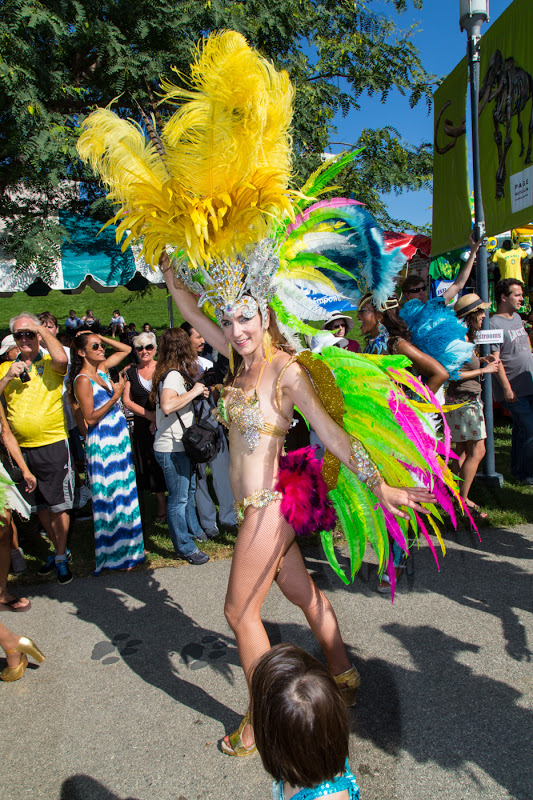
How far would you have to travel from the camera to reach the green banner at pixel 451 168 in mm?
6105

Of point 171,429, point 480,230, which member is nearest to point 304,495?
point 171,429

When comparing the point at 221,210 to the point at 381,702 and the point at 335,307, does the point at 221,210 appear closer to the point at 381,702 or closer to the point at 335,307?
the point at 335,307

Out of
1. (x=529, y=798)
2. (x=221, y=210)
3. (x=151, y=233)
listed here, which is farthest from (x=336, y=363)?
(x=529, y=798)

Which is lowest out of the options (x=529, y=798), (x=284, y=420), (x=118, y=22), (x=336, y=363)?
(x=529, y=798)

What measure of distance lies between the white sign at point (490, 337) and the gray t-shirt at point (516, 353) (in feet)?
0.96

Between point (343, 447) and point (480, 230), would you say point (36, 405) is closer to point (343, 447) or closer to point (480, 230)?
point (343, 447)

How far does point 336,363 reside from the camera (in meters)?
2.55

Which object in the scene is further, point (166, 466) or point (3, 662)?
point (166, 466)

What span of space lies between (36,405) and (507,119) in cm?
483

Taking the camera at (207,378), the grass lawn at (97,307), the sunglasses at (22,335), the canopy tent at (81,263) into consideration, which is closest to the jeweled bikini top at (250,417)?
the sunglasses at (22,335)

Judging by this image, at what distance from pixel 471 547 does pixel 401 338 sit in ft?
5.97

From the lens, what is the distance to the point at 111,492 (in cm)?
442

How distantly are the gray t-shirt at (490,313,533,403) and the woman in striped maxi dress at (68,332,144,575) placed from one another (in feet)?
11.7

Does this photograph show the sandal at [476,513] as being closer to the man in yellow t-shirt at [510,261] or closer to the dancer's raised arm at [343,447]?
the dancer's raised arm at [343,447]
